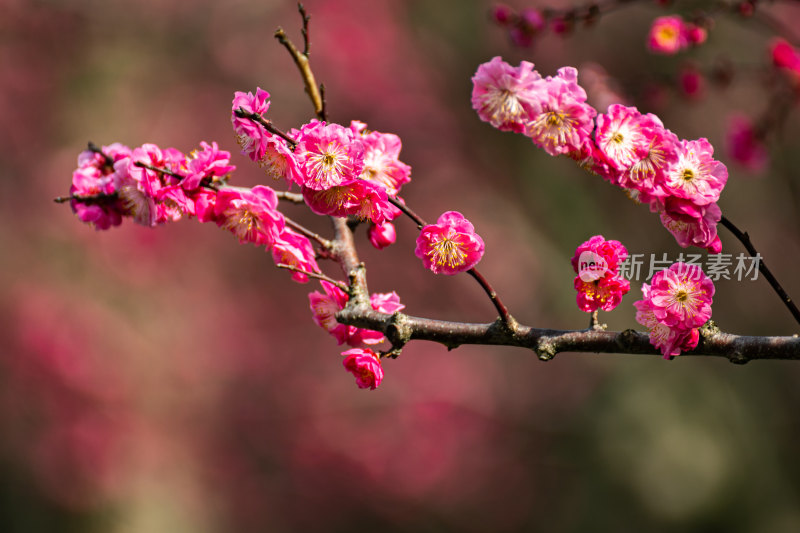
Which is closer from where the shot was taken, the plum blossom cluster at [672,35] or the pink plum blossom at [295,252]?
the pink plum blossom at [295,252]

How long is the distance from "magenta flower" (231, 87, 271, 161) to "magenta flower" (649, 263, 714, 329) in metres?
0.60

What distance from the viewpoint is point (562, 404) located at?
482 centimetres

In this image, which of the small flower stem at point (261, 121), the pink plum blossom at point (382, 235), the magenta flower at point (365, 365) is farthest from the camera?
the pink plum blossom at point (382, 235)

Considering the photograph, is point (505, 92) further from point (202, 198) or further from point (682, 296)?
point (202, 198)

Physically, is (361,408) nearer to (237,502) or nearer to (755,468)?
(237,502)

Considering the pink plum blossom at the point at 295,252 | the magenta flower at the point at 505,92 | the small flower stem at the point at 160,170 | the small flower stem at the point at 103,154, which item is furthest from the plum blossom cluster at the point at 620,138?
the small flower stem at the point at 103,154

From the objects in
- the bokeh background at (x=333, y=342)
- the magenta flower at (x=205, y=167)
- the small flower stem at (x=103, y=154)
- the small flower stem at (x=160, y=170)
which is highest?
the small flower stem at (x=103, y=154)

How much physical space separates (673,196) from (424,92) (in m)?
4.22

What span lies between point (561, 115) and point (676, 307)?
0.32m

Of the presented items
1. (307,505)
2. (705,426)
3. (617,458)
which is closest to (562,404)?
(617,458)

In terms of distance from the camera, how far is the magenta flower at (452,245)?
1083 millimetres

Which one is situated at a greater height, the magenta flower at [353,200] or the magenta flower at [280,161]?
the magenta flower at [280,161]

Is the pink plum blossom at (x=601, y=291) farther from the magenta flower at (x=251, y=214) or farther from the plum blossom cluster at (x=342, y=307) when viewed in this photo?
the magenta flower at (x=251, y=214)

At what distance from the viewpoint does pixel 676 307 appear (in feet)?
3.36
